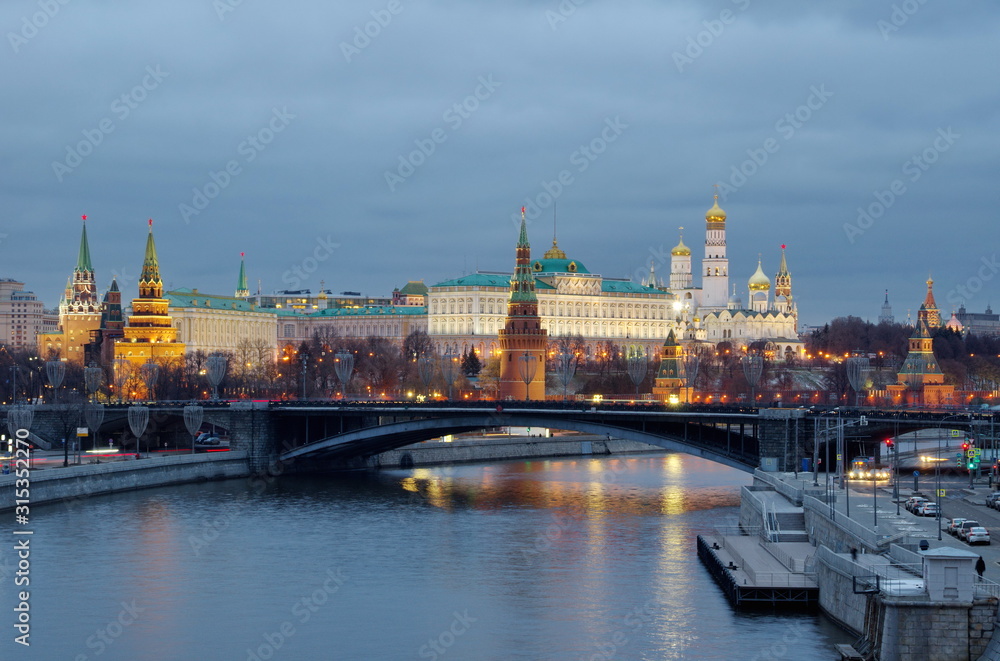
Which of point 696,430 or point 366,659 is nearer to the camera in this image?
point 366,659

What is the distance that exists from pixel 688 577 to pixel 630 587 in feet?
6.70

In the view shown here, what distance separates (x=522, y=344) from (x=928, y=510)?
71203 millimetres

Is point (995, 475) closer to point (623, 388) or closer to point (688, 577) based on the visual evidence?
point (688, 577)

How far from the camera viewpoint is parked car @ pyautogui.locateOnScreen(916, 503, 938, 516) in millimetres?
40594

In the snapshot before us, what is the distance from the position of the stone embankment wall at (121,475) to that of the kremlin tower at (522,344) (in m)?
38.7

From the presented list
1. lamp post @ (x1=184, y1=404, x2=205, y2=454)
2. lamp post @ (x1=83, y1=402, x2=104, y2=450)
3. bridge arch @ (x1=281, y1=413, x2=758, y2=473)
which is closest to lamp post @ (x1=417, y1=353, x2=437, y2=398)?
bridge arch @ (x1=281, y1=413, x2=758, y2=473)

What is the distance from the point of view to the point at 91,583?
41.7 metres

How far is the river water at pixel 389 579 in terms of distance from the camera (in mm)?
34906

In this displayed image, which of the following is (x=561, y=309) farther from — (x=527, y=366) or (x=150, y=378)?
(x=150, y=378)

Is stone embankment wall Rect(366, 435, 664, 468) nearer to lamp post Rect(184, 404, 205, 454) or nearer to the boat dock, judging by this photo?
lamp post Rect(184, 404, 205, 454)

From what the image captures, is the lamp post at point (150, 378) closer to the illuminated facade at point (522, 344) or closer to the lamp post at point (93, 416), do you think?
the lamp post at point (93, 416)

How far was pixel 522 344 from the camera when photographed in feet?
365

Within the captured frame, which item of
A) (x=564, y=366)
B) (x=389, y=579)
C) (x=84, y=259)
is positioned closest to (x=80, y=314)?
(x=84, y=259)

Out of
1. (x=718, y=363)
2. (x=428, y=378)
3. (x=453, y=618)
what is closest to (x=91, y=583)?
(x=453, y=618)
